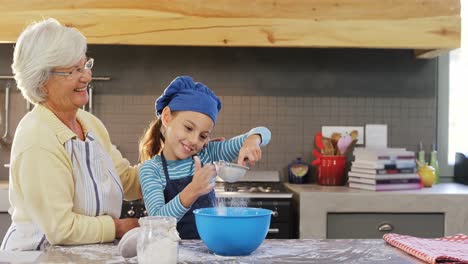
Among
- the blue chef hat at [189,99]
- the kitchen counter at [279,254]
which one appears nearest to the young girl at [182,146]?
the blue chef hat at [189,99]

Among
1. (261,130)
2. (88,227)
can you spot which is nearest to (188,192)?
(88,227)

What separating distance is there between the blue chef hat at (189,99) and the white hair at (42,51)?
0.34 metres

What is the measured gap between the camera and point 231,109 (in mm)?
3758

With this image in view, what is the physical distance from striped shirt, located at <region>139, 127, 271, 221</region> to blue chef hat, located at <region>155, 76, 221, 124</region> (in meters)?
0.17

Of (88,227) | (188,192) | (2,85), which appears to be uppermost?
(2,85)

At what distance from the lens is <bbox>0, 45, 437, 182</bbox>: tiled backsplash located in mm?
3738

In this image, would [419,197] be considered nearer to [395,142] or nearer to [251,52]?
[395,142]

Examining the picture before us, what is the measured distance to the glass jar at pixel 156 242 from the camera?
134 centimetres

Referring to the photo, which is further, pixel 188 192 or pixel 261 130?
pixel 261 130

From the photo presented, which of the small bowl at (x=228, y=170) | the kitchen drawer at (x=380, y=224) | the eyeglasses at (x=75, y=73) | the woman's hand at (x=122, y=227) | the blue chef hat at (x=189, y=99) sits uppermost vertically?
the eyeglasses at (x=75, y=73)

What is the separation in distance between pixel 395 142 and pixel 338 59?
2.12 feet

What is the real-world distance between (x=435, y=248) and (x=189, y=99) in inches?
34.4

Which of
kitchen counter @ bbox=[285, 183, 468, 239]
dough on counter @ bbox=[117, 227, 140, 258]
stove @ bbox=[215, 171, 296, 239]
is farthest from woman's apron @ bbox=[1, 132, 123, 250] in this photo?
kitchen counter @ bbox=[285, 183, 468, 239]

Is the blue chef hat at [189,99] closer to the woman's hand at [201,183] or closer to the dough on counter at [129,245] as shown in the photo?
the woman's hand at [201,183]
